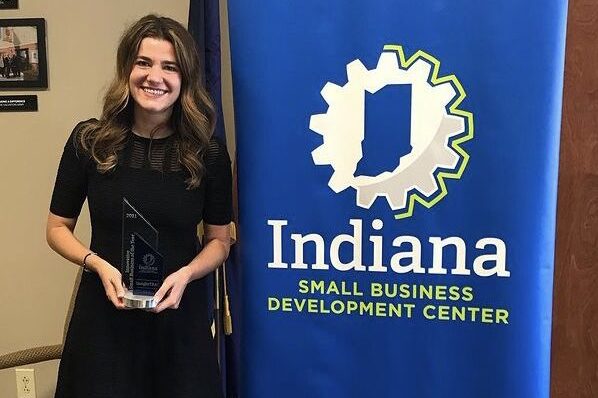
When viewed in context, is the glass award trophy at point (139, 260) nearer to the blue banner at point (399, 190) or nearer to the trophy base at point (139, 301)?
the trophy base at point (139, 301)

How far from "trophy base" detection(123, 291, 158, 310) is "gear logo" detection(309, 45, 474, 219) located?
0.41 m

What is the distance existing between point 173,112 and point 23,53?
820 mm

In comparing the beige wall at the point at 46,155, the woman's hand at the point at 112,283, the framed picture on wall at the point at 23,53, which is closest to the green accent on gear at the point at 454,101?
the woman's hand at the point at 112,283

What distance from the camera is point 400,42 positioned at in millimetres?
1304

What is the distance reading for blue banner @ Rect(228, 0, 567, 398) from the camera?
1.29 metres

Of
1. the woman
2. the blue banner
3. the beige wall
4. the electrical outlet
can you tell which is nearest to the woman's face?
the woman

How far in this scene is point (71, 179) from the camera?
1385mm

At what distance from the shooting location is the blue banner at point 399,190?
1294mm

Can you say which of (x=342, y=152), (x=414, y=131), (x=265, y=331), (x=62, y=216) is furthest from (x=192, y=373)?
(x=414, y=131)

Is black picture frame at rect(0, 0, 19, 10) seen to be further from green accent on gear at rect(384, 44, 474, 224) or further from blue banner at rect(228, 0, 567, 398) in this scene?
green accent on gear at rect(384, 44, 474, 224)

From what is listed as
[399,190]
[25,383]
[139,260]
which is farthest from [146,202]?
[25,383]

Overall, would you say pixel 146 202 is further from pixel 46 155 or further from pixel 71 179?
pixel 46 155

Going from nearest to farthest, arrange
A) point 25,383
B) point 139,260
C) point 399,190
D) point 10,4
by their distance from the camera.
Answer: point 139,260
point 399,190
point 10,4
point 25,383

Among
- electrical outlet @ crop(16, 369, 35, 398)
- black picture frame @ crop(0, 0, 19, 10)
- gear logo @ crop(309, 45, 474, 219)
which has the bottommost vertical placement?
electrical outlet @ crop(16, 369, 35, 398)
